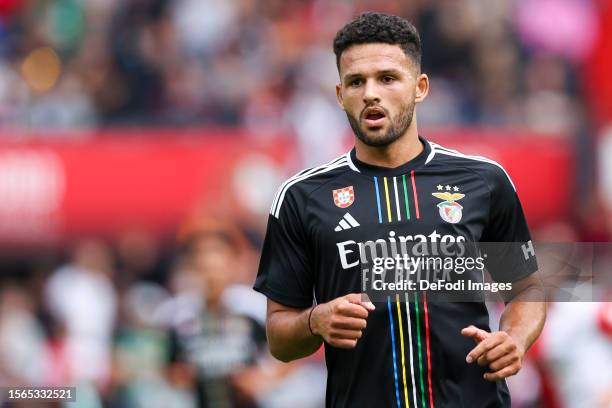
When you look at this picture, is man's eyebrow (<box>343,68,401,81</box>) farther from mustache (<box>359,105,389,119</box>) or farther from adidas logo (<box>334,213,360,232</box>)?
adidas logo (<box>334,213,360,232</box>)

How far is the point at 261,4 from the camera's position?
14.9m

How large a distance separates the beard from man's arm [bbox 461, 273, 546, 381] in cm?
69

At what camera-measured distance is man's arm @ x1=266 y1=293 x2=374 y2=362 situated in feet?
13.6

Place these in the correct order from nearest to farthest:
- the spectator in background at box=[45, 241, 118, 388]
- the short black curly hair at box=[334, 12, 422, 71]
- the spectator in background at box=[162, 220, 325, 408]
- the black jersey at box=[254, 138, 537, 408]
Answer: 1. the black jersey at box=[254, 138, 537, 408]
2. the short black curly hair at box=[334, 12, 422, 71]
3. the spectator in background at box=[162, 220, 325, 408]
4. the spectator in background at box=[45, 241, 118, 388]

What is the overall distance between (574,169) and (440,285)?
896 cm

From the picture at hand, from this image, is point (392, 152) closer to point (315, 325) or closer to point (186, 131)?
point (315, 325)

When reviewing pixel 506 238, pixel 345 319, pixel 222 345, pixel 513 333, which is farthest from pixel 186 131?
pixel 345 319

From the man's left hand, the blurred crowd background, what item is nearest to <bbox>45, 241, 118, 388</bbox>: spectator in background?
the blurred crowd background

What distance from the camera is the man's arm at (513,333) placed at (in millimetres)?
4203

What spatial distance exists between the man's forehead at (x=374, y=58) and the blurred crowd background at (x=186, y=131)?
440cm

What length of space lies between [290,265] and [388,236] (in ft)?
1.23

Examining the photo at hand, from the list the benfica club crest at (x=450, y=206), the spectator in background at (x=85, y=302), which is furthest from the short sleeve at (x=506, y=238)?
the spectator in background at (x=85, y=302)

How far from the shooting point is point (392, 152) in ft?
15.3

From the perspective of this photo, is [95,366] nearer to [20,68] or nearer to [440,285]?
[20,68]
